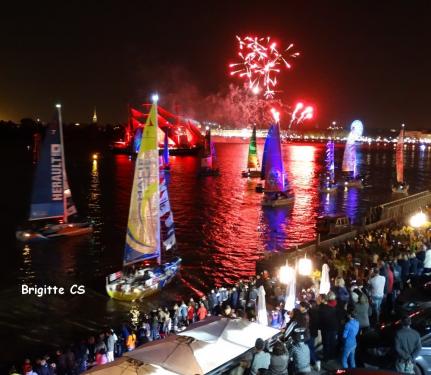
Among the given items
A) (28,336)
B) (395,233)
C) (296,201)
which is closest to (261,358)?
(28,336)

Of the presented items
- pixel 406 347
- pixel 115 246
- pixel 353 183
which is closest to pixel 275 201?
pixel 115 246

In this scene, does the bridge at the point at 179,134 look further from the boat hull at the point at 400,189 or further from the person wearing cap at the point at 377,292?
the person wearing cap at the point at 377,292

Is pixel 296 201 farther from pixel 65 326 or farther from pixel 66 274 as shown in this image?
pixel 65 326

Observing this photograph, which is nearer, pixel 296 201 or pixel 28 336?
pixel 28 336

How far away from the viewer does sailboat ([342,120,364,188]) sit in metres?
59.3

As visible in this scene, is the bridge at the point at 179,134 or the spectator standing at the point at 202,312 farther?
the bridge at the point at 179,134

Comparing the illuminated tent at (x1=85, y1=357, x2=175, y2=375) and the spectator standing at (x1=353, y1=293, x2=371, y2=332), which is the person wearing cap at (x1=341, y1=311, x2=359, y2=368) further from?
the illuminated tent at (x1=85, y1=357, x2=175, y2=375)

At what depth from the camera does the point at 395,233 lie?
85.0ft

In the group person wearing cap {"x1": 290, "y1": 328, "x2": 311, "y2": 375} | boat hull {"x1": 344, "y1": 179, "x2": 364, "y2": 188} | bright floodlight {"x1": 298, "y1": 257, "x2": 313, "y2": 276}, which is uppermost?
person wearing cap {"x1": 290, "y1": 328, "x2": 311, "y2": 375}

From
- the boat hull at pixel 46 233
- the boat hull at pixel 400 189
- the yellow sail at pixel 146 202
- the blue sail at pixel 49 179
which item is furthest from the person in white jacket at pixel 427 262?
the boat hull at pixel 400 189

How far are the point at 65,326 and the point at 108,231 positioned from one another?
20060 millimetres

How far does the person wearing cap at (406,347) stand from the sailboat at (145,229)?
46.7ft

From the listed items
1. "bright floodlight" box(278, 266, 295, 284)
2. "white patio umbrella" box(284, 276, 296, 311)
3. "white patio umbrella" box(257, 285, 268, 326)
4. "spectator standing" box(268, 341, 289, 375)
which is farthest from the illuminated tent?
"bright floodlight" box(278, 266, 295, 284)

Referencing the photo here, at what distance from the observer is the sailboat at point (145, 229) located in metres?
21.4
